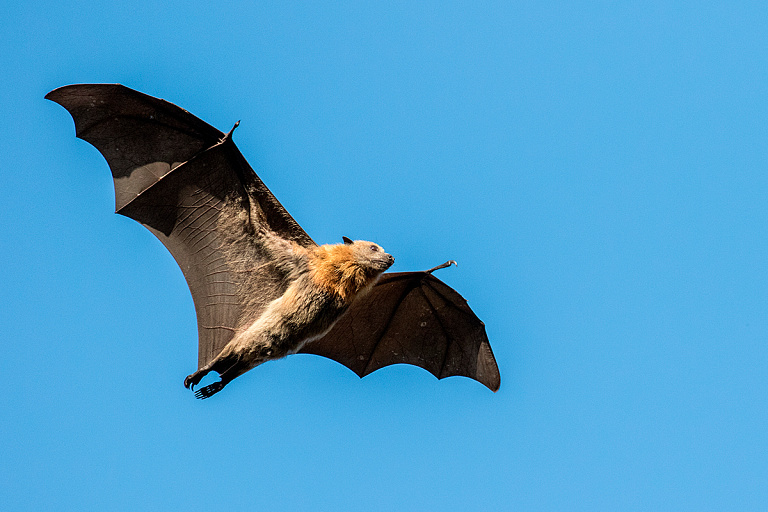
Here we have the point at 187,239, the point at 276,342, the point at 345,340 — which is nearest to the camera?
the point at 276,342

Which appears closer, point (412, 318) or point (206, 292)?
point (206, 292)

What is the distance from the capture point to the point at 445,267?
10.6 metres

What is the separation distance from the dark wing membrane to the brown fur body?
4.45 ft

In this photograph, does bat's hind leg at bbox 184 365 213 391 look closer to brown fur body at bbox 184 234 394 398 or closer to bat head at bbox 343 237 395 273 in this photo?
brown fur body at bbox 184 234 394 398

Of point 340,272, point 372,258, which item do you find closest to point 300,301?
point 340,272

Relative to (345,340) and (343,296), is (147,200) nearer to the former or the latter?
(343,296)

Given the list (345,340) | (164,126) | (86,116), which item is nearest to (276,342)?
(345,340)

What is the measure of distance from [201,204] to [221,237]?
1.75 ft

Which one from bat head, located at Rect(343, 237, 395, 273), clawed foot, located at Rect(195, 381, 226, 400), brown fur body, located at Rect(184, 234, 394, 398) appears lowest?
clawed foot, located at Rect(195, 381, 226, 400)

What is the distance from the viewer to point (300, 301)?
9695 millimetres

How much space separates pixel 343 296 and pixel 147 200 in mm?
3006

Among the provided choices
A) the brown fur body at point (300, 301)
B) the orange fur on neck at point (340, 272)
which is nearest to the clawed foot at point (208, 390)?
the brown fur body at point (300, 301)

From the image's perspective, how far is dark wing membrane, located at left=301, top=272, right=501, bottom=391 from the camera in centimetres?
1148

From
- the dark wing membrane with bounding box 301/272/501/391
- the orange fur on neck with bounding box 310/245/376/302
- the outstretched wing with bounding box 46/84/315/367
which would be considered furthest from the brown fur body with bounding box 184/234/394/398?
the dark wing membrane with bounding box 301/272/501/391
